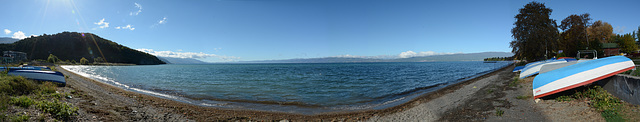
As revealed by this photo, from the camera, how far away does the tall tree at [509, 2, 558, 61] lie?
28969mm

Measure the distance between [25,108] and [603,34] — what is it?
234 feet

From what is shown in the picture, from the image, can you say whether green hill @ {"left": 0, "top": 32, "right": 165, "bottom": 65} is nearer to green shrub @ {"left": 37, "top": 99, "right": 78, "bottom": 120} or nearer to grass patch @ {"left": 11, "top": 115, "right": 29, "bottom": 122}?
green shrub @ {"left": 37, "top": 99, "right": 78, "bottom": 120}

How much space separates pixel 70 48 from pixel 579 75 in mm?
170994

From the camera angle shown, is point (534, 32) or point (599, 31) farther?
point (599, 31)

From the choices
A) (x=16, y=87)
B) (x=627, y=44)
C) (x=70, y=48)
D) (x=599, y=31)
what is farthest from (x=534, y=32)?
(x=70, y=48)

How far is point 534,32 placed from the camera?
29.0 metres

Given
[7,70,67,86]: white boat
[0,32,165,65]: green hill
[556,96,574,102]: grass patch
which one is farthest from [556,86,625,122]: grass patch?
[0,32,165,65]: green hill

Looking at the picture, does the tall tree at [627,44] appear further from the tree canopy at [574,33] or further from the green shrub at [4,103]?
the green shrub at [4,103]

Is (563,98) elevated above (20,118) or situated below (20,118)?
below

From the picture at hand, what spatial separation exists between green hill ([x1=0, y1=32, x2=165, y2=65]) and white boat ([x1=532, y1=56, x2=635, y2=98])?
158m

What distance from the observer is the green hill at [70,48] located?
101812 mm

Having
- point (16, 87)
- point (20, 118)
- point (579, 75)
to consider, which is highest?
point (579, 75)

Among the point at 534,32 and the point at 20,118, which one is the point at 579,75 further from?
the point at 534,32

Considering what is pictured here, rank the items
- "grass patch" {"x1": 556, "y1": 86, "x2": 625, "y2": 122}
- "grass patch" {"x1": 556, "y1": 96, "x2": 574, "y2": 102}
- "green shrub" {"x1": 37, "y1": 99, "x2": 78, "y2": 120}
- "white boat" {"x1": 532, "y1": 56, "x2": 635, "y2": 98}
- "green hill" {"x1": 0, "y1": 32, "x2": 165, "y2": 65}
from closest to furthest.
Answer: "grass patch" {"x1": 556, "y1": 86, "x2": 625, "y2": 122} < "green shrub" {"x1": 37, "y1": 99, "x2": 78, "y2": 120} < "white boat" {"x1": 532, "y1": 56, "x2": 635, "y2": 98} < "grass patch" {"x1": 556, "y1": 96, "x2": 574, "y2": 102} < "green hill" {"x1": 0, "y1": 32, "x2": 165, "y2": 65}
